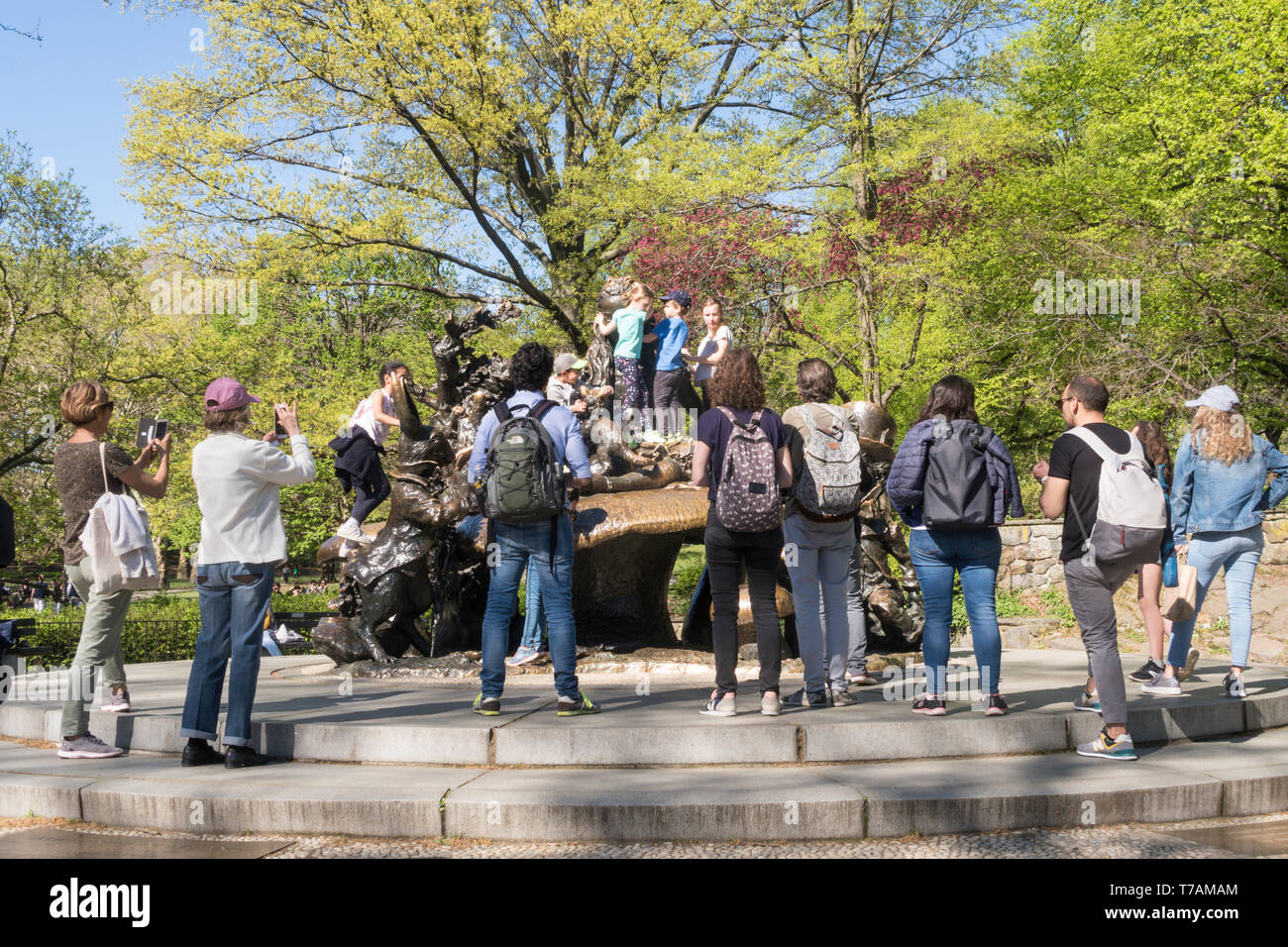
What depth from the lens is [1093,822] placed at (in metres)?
4.74

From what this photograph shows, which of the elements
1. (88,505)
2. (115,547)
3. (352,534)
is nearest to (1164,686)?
(352,534)

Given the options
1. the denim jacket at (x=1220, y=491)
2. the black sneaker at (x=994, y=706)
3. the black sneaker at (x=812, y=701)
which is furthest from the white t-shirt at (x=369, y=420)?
the denim jacket at (x=1220, y=491)

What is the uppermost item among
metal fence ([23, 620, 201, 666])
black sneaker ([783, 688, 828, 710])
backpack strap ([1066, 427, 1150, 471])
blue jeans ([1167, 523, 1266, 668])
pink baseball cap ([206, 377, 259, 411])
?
pink baseball cap ([206, 377, 259, 411])

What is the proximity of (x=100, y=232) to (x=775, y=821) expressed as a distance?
25.3 meters

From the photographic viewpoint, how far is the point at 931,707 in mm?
5770

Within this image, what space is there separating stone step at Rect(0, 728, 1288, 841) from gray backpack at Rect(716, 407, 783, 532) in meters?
1.23

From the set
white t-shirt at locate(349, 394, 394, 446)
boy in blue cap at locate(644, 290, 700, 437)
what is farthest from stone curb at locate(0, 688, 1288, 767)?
boy in blue cap at locate(644, 290, 700, 437)

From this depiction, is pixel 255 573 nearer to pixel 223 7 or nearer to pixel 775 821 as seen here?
pixel 775 821

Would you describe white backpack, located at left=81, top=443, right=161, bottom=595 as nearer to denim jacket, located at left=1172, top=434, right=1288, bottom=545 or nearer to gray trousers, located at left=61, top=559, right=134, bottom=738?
gray trousers, located at left=61, top=559, right=134, bottom=738

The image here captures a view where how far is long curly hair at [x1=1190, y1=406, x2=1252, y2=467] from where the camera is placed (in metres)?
6.91

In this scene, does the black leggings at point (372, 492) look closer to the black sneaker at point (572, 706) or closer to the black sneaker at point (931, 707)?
the black sneaker at point (572, 706)

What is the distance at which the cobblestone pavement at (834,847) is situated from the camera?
14.3ft

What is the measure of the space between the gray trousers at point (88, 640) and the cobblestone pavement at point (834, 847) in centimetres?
174

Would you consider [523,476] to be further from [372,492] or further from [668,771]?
[372,492]
